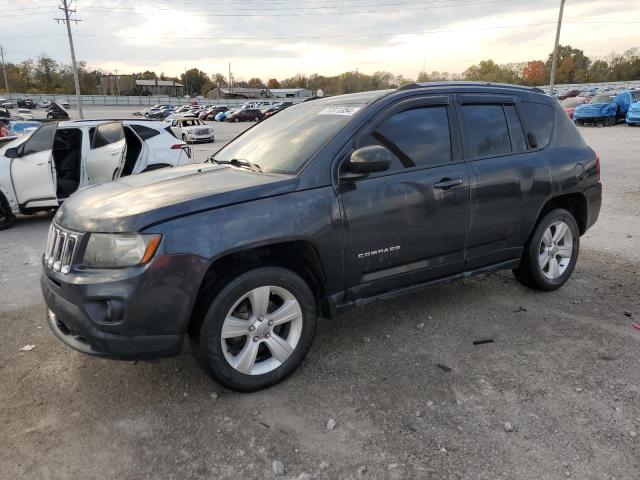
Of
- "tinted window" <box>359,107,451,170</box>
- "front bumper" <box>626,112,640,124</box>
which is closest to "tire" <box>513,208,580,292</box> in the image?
"tinted window" <box>359,107,451,170</box>

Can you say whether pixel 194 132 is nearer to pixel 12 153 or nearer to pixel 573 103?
pixel 12 153

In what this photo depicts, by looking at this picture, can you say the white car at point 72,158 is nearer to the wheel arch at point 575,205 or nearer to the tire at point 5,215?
the tire at point 5,215

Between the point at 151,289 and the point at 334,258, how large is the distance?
3.79ft

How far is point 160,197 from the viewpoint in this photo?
2.97 metres

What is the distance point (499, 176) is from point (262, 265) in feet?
7.00

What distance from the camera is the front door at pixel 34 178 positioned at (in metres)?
7.76

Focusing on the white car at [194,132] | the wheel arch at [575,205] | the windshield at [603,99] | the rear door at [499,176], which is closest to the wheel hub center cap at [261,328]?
the rear door at [499,176]

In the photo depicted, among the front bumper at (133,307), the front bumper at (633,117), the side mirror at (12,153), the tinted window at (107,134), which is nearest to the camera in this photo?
the front bumper at (133,307)

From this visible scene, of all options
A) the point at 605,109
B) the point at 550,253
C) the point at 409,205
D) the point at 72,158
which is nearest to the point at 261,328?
the point at 409,205

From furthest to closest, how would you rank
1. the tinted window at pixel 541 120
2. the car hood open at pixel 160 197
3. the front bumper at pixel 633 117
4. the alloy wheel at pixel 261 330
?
the front bumper at pixel 633 117 < the tinted window at pixel 541 120 < the alloy wheel at pixel 261 330 < the car hood open at pixel 160 197

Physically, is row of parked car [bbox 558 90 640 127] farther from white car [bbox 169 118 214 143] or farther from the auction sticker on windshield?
the auction sticker on windshield

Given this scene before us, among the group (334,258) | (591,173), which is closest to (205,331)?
(334,258)

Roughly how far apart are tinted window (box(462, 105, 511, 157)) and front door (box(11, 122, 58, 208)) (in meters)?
6.61

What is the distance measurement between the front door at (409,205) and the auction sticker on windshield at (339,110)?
0.20m
